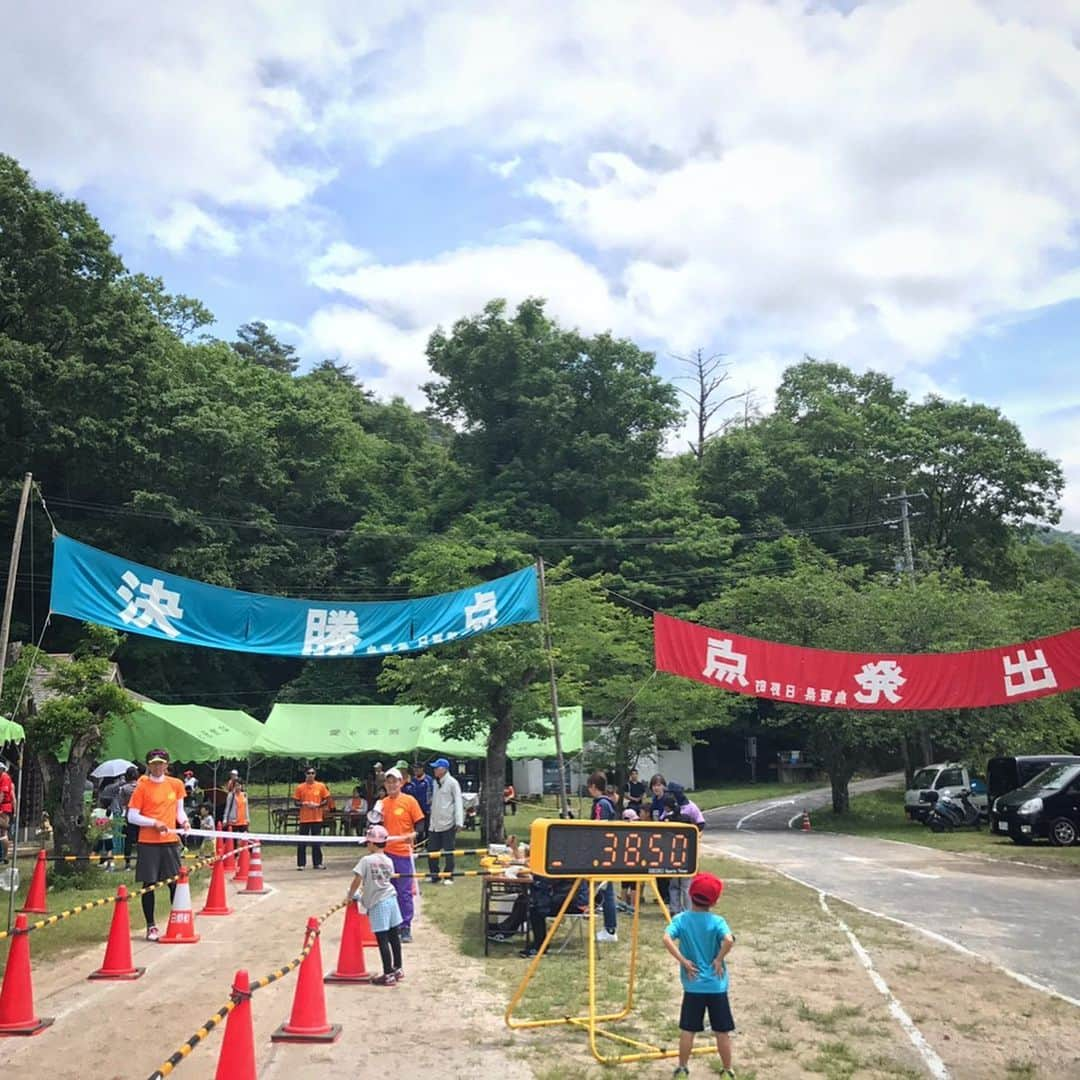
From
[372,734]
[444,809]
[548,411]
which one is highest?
[548,411]

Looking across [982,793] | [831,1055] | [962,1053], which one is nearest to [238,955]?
[831,1055]

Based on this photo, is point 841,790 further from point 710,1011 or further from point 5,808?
point 710,1011

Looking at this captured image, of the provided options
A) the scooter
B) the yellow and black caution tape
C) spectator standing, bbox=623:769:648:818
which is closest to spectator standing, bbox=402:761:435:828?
Answer: spectator standing, bbox=623:769:648:818

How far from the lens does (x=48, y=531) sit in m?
37.4

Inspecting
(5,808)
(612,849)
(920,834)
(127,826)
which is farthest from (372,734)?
(612,849)

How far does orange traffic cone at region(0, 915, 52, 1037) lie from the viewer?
7156mm

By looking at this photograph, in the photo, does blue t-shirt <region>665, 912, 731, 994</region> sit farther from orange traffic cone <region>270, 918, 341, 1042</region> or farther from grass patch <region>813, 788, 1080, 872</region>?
grass patch <region>813, 788, 1080, 872</region>

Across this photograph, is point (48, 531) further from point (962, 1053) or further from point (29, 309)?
point (962, 1053)

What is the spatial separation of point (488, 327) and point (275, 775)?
21524 mm

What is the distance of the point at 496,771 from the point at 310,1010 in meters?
14.4

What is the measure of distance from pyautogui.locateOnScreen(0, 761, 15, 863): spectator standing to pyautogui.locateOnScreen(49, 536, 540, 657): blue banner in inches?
238

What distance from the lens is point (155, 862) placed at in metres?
10.2

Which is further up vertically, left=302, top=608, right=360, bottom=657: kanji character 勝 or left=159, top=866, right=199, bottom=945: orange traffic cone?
left=302, top=608, right=360, bottom=657: kanji character 勝

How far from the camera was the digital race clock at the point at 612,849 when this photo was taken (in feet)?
23.5
